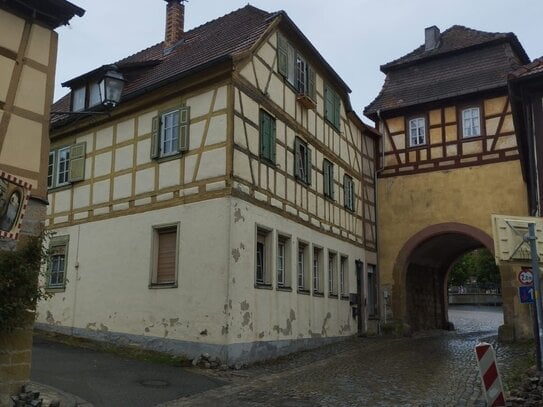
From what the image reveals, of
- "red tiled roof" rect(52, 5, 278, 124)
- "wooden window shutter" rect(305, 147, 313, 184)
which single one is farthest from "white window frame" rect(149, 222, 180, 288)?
"wooden window shutter" rect(305, 147, 313, 184)

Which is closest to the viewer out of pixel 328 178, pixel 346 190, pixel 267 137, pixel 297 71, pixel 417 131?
pixel 267 137

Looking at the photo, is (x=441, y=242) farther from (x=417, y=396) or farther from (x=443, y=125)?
(x=417, y=396)

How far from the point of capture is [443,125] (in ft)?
73.3

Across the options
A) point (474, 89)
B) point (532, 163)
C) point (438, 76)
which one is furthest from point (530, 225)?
point (438, 76)

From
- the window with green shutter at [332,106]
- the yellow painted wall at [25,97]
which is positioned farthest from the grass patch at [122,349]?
the window with green shutter at [332,106]

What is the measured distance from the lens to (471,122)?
21.8 meters

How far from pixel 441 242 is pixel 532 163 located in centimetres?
1021

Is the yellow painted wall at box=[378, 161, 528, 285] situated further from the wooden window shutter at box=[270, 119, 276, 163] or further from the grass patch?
the grass patch

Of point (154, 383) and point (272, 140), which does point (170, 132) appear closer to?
point (272, 140)

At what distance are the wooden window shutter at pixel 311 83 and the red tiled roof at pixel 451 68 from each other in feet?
19.1

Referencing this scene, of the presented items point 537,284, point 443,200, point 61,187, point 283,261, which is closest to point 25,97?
point 537,284

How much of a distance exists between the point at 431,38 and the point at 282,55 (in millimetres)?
11046

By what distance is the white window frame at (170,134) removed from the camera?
1481 cm

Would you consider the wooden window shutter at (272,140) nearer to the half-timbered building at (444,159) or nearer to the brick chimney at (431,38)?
the half-timbered building at (444,159)
